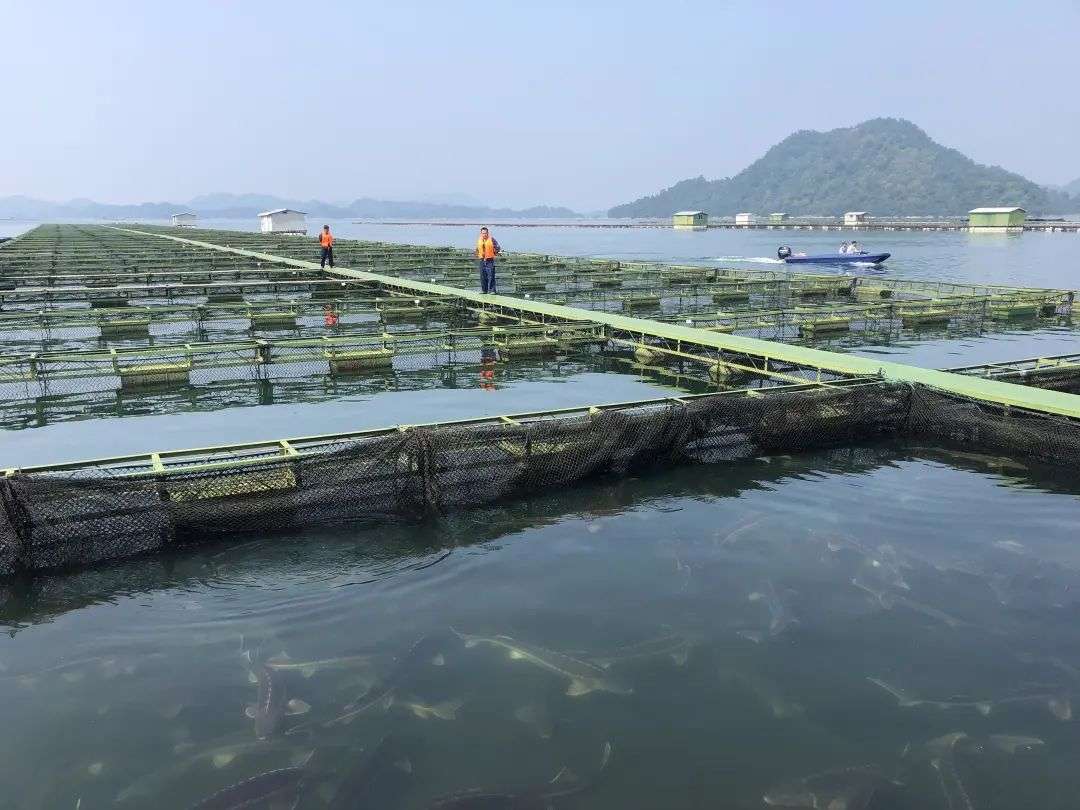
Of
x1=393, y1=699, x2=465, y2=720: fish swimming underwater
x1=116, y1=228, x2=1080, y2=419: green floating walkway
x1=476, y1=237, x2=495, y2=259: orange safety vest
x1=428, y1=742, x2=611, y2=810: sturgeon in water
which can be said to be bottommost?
x1=428, y1=742, x2=611, y2=810: sturgeon in water

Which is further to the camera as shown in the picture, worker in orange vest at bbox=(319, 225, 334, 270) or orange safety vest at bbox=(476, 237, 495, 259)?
worker in orange vest at bbox=(319, 225, 334, 270)

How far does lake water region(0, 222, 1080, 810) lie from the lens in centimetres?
723

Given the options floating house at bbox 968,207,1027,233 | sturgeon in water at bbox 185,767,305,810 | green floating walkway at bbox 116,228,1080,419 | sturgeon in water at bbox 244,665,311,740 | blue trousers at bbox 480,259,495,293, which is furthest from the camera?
floating house at bbox 968,207,1027,233

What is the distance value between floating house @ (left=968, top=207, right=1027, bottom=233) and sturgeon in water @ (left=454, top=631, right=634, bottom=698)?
525 ft

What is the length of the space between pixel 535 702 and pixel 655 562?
3.53 m

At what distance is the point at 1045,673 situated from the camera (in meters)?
8.60

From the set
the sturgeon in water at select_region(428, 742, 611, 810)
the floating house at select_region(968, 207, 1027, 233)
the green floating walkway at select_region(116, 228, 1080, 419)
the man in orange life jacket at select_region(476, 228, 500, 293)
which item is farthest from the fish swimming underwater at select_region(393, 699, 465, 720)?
A: the floating house at select_region(968, 207, 1027, 233)

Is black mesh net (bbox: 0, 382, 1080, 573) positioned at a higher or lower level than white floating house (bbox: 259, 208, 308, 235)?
lower

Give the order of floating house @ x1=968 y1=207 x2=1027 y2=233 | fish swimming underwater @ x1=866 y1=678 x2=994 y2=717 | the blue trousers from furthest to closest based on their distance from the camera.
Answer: floating house @ x1=968 y1=207 x2=1027 y2=233, the blue trousers, fish swimming underwater @ x1=866 y1=678 x2=994 y2=717

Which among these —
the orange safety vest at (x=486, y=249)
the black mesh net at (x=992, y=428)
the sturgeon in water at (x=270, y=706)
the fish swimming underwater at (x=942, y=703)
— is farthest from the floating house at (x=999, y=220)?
the sturgeon in water at (x=270, y=706)

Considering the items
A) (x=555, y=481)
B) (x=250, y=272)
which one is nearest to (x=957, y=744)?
(x=555, y=481)

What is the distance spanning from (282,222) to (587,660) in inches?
4598

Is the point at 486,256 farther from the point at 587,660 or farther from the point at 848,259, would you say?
the point at 848,259

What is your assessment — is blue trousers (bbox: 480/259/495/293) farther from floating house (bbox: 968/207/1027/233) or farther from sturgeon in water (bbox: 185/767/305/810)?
floating house (bbox: 968/207/1027/233)
